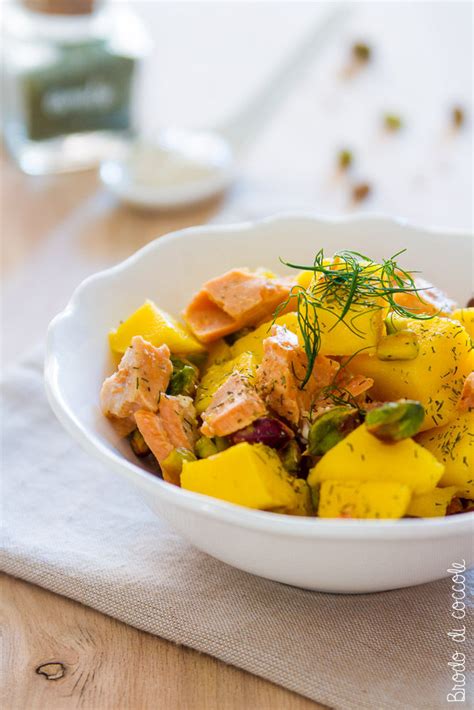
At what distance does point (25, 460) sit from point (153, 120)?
2.89 meters

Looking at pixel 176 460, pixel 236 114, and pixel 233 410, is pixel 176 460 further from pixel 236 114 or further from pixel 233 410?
pixel 236 114

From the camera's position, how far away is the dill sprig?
2.07 meters

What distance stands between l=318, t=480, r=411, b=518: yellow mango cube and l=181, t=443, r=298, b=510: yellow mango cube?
0.09 meters

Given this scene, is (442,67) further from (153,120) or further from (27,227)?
(27,227)

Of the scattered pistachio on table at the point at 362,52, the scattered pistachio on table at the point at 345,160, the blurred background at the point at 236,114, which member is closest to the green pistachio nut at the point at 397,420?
the blurred background at the point at 236,114

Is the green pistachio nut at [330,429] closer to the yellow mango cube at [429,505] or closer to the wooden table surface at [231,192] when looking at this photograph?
the yellow mango cube at [429,505]

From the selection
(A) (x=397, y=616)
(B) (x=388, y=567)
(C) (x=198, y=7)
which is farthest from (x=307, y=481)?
(C) (x=198, y=7)

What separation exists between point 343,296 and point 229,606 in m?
0.78

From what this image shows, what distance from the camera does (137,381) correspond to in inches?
85.0

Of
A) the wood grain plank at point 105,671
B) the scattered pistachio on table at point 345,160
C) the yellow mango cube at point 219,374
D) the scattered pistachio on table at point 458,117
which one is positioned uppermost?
the scattered pistachio on table at point 458,117

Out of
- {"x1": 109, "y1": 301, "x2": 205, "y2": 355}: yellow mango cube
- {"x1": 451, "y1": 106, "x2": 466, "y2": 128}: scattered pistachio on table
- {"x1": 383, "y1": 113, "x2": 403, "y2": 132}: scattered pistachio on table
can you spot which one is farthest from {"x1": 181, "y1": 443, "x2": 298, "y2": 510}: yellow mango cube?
{"x1": 451, "y1": 106, "x2": 466, "y2": 128}: scattered pistachio on table

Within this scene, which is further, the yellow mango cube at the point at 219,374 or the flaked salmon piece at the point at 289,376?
the yellow mango cube at the point at 219,374

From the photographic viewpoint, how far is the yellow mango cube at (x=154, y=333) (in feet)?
7.77

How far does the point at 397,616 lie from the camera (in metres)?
2.09
